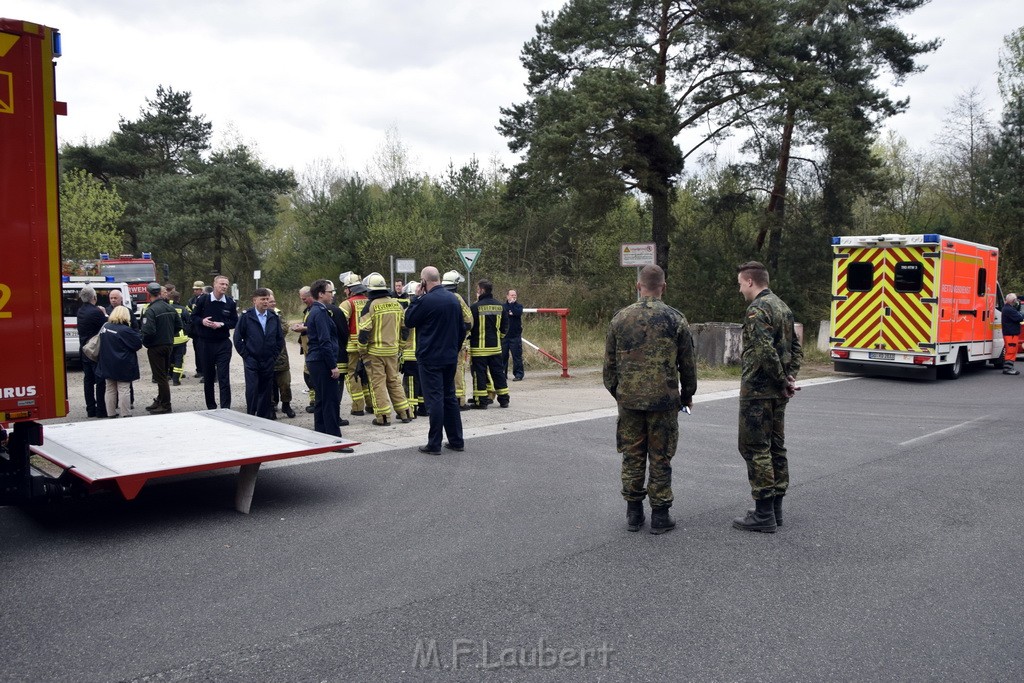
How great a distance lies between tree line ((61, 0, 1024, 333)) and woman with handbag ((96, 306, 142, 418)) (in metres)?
14.0

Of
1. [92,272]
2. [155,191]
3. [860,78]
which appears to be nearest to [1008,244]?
[860,78]

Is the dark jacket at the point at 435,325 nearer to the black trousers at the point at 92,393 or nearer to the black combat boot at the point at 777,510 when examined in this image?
the black combat boot at the point at 777,510

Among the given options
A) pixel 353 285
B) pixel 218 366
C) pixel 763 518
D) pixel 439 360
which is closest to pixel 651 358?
pixel 763 518

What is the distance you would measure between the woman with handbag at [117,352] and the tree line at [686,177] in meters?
14.0

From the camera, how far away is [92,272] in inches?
1069

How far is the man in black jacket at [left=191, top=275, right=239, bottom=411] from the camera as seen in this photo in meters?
11.2

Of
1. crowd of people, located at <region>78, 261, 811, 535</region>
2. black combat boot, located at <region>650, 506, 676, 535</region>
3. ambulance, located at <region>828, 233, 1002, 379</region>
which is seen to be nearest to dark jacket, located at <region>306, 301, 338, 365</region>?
crowd of people, located at <region>78, 261, 811, 535</region>

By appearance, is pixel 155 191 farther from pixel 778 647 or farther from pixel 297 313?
pixel 778 647

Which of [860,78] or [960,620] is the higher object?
[860,78]

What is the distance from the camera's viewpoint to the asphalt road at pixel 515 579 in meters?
3.93

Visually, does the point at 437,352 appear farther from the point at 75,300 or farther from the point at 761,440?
the point at 75,300

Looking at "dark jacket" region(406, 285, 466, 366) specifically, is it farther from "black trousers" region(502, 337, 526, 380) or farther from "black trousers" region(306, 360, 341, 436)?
"black trousers" region(502, 337, 526, 380)

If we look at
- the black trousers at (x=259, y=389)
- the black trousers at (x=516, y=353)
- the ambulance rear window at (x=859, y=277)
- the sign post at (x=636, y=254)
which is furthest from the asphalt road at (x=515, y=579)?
the ambulance rear window at (x=859, y=277)

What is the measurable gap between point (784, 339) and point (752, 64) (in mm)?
20781
